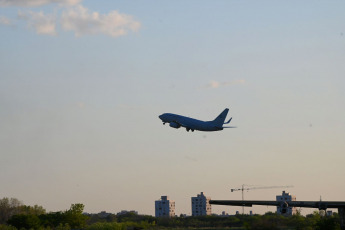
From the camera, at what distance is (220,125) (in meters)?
182

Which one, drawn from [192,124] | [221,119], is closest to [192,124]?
[192,124]

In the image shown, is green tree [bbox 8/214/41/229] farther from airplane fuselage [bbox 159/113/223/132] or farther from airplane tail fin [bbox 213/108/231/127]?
airplane tail fin [bbox 213/108/231/127]

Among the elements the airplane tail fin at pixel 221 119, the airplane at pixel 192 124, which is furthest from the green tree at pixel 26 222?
the airplane tail fin at pixel 221 119

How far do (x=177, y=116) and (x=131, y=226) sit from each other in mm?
29576

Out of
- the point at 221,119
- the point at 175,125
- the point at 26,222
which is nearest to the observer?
the point at 175,125

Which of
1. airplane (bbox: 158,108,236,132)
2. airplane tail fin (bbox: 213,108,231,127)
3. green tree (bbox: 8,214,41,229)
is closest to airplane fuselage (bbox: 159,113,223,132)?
airplane (bbox: 158,108,236,132)

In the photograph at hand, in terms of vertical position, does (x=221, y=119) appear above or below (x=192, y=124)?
above

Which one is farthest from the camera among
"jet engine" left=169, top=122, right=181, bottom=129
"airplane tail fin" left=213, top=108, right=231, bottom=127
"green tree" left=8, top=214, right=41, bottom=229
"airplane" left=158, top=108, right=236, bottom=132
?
"green tree" left=8, top=214, right=41, bottom=229

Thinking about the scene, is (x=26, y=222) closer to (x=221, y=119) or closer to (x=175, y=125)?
(x=175, y=125)

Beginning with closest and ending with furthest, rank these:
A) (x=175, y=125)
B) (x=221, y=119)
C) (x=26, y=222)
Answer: (x=175, y=125)
(x=221, y=119)
(x=26, y=222)

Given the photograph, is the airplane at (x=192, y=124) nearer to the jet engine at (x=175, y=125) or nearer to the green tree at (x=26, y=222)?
the jet engine at (x=175, y=125)

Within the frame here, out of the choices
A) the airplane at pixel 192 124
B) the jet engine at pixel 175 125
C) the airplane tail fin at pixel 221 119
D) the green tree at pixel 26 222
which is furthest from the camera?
the green tree at pixel 26 222

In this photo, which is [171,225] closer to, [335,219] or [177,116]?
[177,116]

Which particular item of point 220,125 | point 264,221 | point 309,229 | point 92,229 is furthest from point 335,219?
point 264,221
